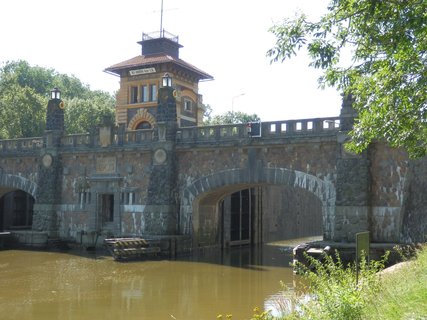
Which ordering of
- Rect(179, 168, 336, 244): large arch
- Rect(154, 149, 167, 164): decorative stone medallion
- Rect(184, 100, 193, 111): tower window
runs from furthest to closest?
Rect(184, 100, 193, 111): tower window, Rect(154, 149, 167, 164): decorative stone medallion, Rect(179, 168, 336, 244): large arch

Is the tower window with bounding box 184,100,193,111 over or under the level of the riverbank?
over

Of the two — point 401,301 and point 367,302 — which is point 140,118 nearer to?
point 367,302

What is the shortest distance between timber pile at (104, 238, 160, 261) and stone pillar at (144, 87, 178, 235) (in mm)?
1798

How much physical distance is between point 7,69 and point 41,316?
53.7 metres

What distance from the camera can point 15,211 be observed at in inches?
1330

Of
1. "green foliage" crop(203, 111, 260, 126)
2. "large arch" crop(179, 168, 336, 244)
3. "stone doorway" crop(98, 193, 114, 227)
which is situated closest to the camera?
"large arch" crop(179, 168, 336, 244)

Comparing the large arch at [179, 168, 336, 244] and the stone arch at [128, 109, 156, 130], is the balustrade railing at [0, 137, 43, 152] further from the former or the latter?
the large arch at [179, 168, 336, 244]

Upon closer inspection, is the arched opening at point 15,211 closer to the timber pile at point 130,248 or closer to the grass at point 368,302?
the timber pile at point 130,248

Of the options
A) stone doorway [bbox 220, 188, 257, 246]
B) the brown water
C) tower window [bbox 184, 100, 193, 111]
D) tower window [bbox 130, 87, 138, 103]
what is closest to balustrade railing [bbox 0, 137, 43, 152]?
the brown water

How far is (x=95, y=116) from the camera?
4531 cm

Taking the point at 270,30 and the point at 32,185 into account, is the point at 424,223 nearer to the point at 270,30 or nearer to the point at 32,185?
the point at 270,30

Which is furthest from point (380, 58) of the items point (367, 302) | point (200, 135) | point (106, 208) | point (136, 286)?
point (106, 208)

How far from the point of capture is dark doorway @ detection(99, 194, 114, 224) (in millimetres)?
26531

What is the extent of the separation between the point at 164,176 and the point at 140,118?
1286 cm
